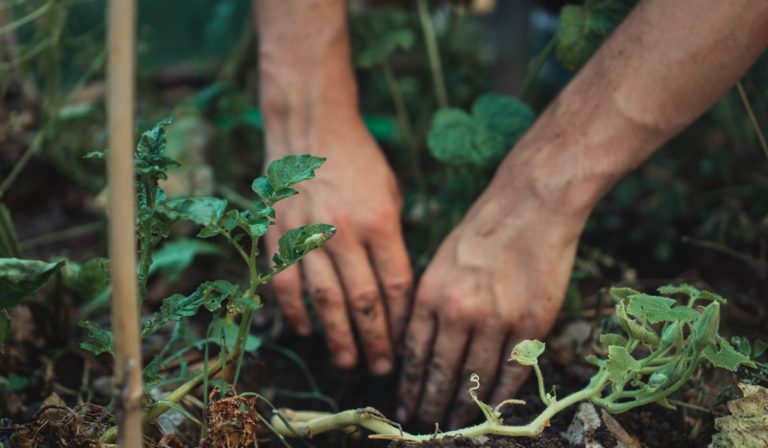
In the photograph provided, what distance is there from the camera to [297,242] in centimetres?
83

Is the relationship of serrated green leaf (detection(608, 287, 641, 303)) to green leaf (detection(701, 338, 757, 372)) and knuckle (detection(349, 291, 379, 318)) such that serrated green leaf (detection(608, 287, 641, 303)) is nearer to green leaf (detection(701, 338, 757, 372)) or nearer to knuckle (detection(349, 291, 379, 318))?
green leaf (detection(701, 338, 757, 372))

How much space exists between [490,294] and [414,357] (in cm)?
18

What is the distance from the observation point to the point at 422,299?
1.13 m

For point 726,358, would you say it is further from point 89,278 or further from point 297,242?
Result: point 89,278

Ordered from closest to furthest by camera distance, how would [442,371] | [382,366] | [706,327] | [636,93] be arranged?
[706,327]
[636,93]
[442,371]
[382,366]

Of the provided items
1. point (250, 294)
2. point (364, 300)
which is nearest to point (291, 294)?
point (364, 300)

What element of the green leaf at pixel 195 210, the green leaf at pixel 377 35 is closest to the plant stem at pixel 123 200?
the green leaf at pixel 195 210

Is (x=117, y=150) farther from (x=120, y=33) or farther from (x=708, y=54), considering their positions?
(x=708, y=54)

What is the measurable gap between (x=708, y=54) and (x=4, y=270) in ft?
2.95

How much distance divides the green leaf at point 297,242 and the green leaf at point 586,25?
2.03ft

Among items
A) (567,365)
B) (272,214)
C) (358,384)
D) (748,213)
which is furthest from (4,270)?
(748,213)

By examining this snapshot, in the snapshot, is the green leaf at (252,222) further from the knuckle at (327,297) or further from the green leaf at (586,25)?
the green leaf at (586,25)

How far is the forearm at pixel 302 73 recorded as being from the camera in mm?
1271

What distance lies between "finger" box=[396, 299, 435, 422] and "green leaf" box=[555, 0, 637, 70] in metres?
0.49
